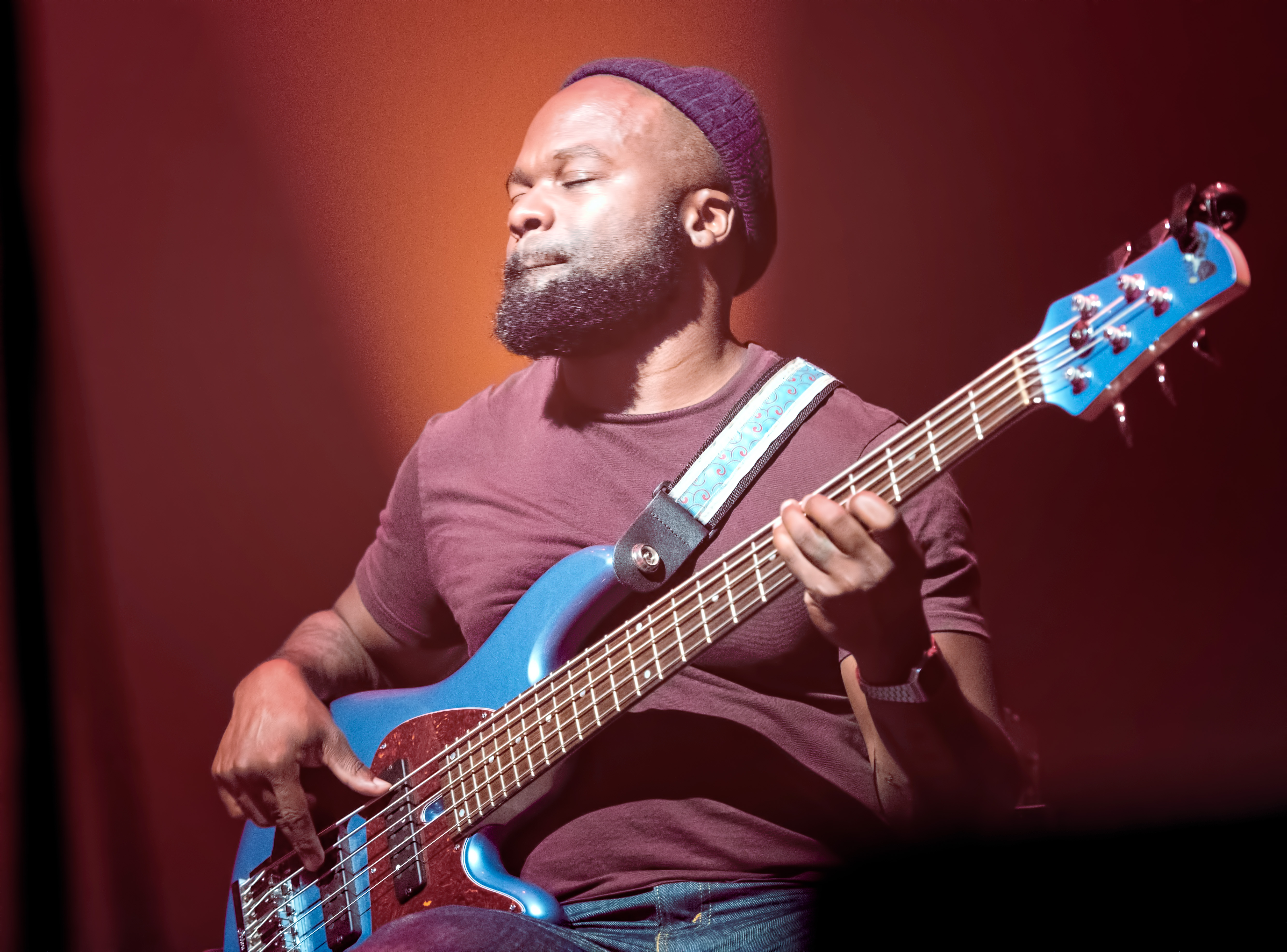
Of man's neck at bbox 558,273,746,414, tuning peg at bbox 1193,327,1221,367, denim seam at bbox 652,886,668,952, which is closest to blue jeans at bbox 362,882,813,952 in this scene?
denim seam at bbox 652,886,668,952

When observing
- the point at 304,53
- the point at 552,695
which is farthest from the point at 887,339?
the point at 304,53

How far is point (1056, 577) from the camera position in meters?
1.21

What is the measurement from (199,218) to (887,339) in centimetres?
112

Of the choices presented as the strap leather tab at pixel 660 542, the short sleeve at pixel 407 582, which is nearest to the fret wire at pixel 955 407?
the strap leather tab at pixel 660 542

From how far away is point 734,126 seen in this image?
119 cm

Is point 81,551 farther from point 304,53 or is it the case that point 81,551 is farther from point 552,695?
point 552,695

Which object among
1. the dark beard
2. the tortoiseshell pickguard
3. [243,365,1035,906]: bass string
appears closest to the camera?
[243,365,1035,906]: bass string

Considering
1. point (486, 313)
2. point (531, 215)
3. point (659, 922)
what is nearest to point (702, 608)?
point (659, 922)

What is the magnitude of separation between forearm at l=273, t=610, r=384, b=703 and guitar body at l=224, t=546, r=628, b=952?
0.18 metres

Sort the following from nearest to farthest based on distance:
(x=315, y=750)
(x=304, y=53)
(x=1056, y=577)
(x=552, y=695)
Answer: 1. (x=552, y=695)
2. (x=315, y=750)
3. (x=1056, y=577)
4. (x=304, y=53)

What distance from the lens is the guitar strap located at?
1.04 metres

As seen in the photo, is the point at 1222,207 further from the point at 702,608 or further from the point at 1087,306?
the point at 702,608

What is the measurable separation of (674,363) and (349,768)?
2.07 feet

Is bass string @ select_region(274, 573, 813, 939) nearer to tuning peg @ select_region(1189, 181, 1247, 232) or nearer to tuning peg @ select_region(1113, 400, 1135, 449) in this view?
tuning peg @ select_region(1113, 400, 1135, 449)
